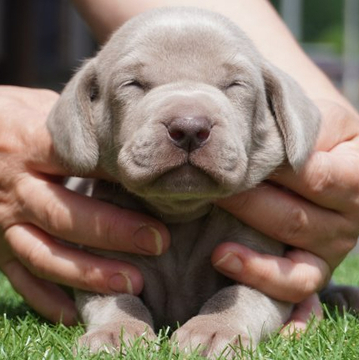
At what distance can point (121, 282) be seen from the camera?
381 centimetres

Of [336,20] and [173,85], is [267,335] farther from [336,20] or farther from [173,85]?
[336,20]

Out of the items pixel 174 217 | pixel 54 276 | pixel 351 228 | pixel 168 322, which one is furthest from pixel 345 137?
pixel 54 276

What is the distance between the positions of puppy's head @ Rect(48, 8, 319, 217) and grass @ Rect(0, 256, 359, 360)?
0.59 meters

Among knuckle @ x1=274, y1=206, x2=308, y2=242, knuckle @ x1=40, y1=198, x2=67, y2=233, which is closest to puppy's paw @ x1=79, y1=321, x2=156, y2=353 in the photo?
knuckle @ x1=40, y1=198, x2=67, y2=233

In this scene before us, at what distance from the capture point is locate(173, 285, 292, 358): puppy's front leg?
329cm

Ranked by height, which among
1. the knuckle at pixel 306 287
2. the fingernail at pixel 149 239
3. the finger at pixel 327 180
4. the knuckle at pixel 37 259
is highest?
the finger at pixel 327 180

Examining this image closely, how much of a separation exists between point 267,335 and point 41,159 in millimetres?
1249

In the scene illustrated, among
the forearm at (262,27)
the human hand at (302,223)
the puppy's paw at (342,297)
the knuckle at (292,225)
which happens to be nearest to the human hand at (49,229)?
the human hand at (302,223)

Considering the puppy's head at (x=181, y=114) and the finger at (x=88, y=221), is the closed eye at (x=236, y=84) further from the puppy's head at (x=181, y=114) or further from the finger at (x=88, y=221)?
the finger at (x=88, y=221)

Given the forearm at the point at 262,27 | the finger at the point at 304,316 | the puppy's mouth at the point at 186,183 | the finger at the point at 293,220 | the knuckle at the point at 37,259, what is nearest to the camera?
the puppy's mouth at the point at 186,183

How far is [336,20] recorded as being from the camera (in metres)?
35.5

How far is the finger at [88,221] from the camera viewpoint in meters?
3.82

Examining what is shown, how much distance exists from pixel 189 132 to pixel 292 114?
706mm

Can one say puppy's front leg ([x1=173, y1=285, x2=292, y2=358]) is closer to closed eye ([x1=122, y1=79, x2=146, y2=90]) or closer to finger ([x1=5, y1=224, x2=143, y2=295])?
finger ([x1=5, y1=224, x2=143, y2=295])
